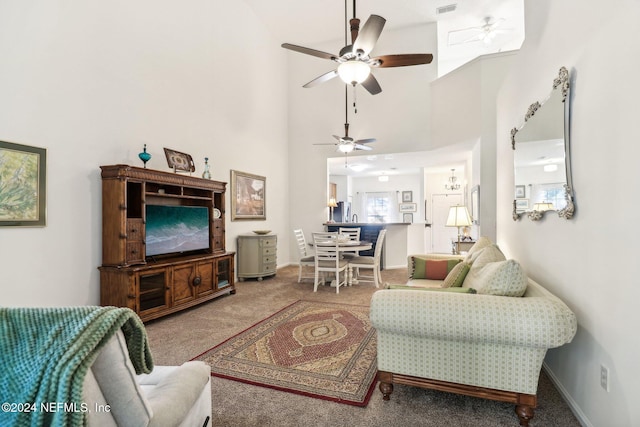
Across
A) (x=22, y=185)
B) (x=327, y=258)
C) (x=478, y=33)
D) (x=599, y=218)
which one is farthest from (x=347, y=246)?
(x=478, y=33)

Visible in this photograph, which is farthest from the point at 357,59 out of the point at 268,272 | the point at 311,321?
the point at 268,272

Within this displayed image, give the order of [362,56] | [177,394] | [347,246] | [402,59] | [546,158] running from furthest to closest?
[347,246] < [402,59] < [362,56] < [546,158] < [177,394]

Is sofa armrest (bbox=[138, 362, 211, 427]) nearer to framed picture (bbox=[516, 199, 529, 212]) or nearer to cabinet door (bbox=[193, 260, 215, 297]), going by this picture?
cabinet door (bbox=[193, 260, 215, 297])

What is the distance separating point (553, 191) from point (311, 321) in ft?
8.28

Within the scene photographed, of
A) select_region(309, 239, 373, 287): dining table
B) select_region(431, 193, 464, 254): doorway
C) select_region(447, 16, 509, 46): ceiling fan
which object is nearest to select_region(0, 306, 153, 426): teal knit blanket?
select_region(309, 239, 373, 287): dining table

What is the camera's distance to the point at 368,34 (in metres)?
2.84

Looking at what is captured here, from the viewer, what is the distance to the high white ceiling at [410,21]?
566 cm

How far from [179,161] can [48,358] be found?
3737mm

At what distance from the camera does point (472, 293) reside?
6.18 feet

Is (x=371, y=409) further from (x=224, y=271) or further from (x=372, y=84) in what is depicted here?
(x=372, y=84)

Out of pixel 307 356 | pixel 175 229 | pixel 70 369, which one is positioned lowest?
pixel 307 356

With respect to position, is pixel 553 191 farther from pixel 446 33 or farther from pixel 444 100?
pixel 446 33

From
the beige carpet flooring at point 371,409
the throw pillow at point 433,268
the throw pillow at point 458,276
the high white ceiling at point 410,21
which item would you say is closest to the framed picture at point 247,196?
the high white ceiling at point 410,21

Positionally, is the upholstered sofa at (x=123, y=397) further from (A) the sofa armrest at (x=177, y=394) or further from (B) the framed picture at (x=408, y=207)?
(B) the framed picture at (x=408, y=207)
